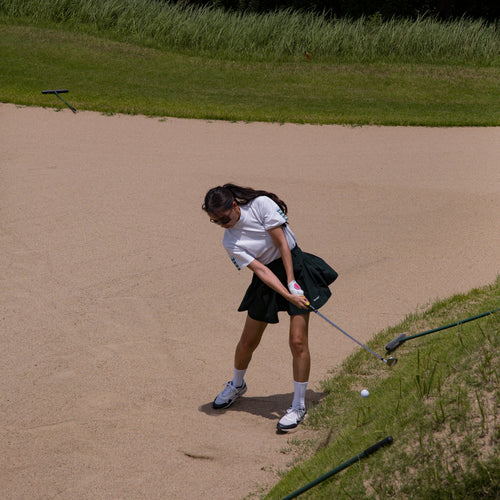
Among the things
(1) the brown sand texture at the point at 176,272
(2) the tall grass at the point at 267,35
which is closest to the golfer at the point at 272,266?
(1) the brown sand texture at the point at 176,272

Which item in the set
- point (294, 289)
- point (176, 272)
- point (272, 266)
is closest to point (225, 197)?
point (272, 266)

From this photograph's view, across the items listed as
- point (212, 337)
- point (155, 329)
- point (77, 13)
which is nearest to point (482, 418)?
point (212, 337)

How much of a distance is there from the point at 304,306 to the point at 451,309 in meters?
2.27

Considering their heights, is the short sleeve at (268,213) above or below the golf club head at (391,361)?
above

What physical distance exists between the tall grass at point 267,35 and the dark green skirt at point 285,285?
41.9 ft

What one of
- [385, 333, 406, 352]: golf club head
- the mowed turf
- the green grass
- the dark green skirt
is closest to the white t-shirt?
the dark green skirt

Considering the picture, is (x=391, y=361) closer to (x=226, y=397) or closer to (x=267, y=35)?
(x=226, y=397)

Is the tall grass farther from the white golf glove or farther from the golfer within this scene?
the white golf glove

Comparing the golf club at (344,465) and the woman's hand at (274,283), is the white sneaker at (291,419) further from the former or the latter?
the golf club at (344,465)

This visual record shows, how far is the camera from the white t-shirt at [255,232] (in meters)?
4.85

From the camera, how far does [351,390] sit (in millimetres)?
5395

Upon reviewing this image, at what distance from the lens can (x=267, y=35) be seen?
17.4 metres

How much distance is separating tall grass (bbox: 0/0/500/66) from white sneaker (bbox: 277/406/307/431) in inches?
518

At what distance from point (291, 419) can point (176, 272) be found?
10.9ft
